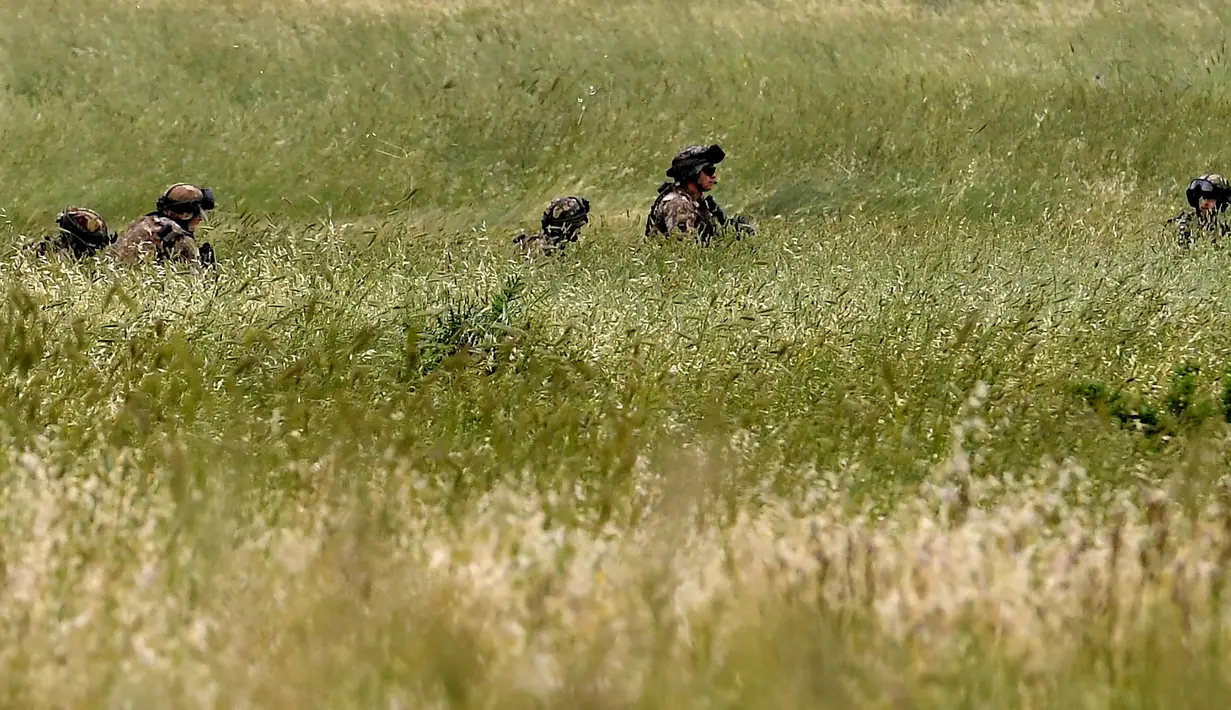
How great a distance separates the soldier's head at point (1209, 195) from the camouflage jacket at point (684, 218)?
4.53 m

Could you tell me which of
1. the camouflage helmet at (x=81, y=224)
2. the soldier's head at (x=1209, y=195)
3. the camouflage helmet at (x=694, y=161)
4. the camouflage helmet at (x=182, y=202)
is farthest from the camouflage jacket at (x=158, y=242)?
the soldier's head at (x=1209, y=195)

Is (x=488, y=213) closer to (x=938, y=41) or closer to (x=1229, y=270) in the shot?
(x=938, y=41)

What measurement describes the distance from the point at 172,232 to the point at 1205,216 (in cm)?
956

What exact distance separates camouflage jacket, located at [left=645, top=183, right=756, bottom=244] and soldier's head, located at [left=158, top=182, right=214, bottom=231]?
402 cm

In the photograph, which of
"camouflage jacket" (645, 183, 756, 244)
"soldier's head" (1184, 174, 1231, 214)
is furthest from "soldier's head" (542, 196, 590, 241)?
"soldier's head" (1184, 174, 1231, 214)

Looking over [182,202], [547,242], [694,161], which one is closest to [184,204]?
[182,202]

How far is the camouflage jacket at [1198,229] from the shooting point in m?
12.8

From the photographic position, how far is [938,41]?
25.8 meters

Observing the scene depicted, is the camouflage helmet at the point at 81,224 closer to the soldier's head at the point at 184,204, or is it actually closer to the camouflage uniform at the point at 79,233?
the camouflage uniform at the point at 79,233

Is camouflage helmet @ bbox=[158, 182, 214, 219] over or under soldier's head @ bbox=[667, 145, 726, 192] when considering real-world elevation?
under

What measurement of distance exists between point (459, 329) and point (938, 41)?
2012 cm

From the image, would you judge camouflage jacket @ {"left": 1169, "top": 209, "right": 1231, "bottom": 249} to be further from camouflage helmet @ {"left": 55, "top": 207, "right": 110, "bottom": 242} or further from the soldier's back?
camouflage helmet @ {"left": 55, "top": 207, "right": 110, "bottom": 242}

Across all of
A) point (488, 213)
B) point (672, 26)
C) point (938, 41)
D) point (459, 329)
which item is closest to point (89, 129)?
point (488, 213)

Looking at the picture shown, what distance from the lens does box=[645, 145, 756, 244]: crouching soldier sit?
43.8ft
